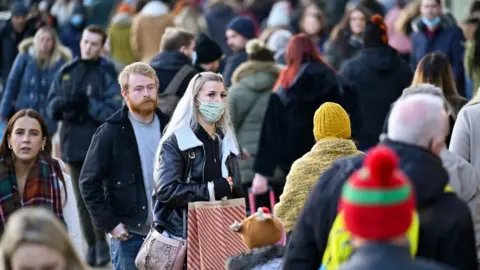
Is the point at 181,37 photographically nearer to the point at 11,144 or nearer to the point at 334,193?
the point at 11,144

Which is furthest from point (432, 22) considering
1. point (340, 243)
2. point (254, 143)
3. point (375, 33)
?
point (340, 243)

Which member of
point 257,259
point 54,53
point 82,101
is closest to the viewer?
point 257,259

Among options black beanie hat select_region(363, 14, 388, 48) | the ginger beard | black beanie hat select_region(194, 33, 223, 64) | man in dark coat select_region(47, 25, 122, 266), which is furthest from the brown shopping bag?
black beanie hat select_region(363, 14, 388, 48)

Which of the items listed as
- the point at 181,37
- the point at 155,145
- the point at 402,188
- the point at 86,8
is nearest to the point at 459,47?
the point at 181,37

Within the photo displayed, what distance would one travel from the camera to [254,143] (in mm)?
12836

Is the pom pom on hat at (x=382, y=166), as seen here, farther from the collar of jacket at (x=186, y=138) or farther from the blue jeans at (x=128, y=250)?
the blue jeans at (x=128, y=250)

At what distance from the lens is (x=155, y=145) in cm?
946

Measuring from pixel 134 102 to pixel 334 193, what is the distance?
11.3 ft

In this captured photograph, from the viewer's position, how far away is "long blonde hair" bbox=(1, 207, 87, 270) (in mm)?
5348

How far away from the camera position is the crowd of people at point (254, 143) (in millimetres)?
5555

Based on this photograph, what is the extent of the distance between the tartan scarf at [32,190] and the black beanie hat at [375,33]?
16.6 ft

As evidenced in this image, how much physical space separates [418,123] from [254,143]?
22.6 feet

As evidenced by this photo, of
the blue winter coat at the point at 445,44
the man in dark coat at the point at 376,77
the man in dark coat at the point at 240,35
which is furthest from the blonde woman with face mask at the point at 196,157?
the blue winter coat at the point at 445,44

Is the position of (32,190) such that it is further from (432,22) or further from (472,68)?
(432,22)
